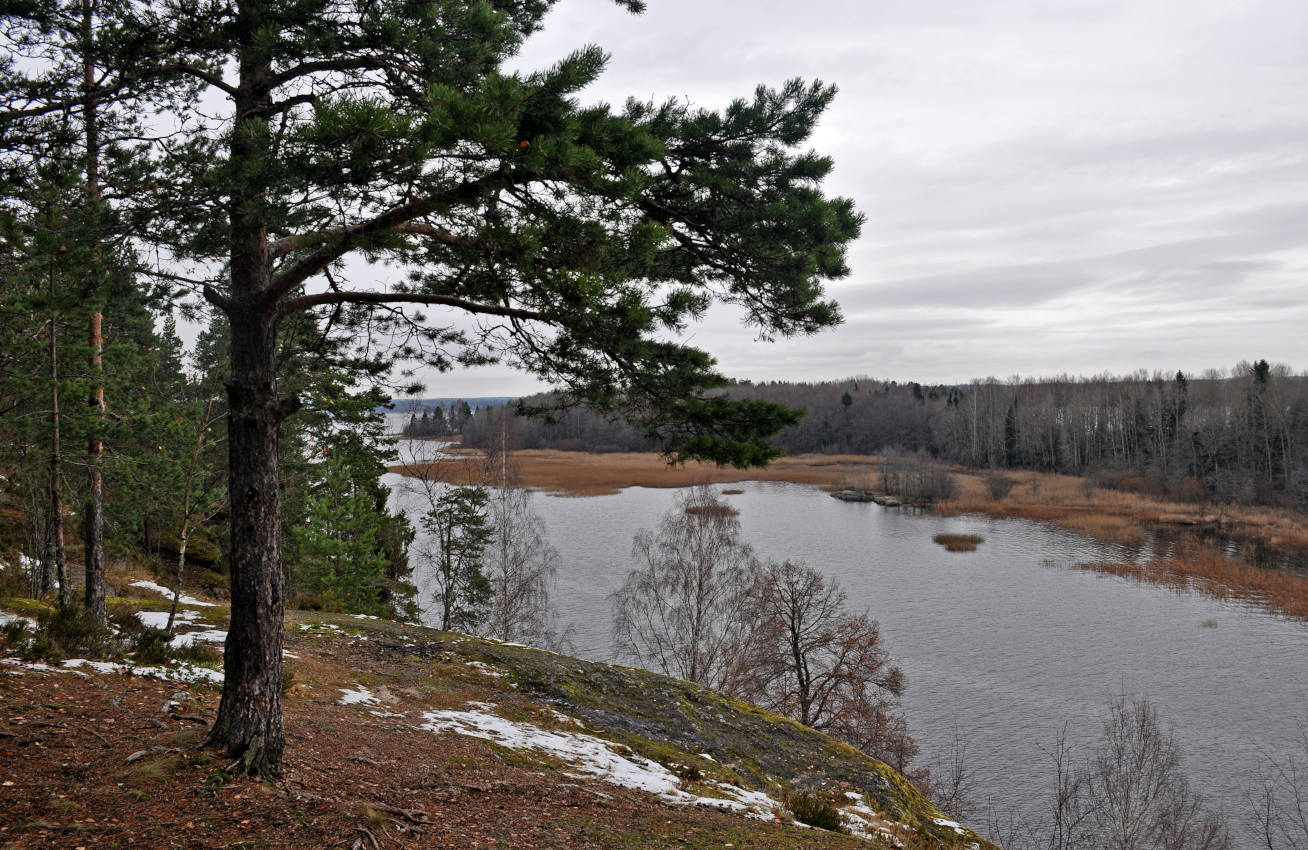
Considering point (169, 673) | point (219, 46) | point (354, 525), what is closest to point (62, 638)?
point (169, 673)

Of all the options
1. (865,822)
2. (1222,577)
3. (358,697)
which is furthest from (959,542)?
(358,697)

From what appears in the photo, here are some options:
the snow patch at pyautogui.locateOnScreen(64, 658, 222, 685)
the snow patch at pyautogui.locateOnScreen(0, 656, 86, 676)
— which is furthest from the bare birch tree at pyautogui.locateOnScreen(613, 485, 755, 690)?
the snow patch at pyautogui.locateOnScreen(0, 656, 86, 676)

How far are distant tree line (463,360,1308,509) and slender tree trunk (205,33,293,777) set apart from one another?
103 ft

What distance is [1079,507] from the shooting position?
165ft

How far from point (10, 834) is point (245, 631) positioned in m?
1.58

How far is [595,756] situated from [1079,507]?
51611 millimetres

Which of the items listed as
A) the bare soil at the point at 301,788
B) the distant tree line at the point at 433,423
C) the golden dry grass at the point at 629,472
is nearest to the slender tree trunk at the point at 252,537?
the bare soil at the point at 301,788

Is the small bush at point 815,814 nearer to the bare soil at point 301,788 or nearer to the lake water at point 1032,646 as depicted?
the bare soil at point 301,788

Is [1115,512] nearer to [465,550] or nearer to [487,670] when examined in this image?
[465,550]

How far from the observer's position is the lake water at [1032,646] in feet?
58.7

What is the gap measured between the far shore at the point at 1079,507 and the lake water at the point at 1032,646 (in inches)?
106

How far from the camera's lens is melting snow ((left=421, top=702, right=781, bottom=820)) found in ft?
23.8

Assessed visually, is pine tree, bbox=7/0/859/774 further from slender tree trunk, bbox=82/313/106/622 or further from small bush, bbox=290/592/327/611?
small bush, bbox=290/592/327/611

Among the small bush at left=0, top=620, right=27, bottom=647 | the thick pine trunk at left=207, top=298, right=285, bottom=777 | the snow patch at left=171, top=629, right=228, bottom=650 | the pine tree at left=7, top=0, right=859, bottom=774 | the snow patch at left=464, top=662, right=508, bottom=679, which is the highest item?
the pine tree at left=7, top=0, right=859, bottom=774
